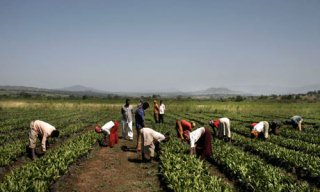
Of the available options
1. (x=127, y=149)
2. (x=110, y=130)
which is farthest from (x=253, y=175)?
Result: (x=110, y=130)

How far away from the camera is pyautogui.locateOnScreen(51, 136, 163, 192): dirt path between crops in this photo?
1004cm

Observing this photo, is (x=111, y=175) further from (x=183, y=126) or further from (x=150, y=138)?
(x=183, y=126)

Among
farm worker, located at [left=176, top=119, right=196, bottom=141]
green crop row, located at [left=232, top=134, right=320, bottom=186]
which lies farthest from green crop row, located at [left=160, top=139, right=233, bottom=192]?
green crop row, located at [left=232, top=134, right=320, bottom=186]

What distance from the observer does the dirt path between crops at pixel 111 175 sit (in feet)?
33.0

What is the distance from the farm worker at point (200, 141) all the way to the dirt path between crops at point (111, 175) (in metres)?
1.66

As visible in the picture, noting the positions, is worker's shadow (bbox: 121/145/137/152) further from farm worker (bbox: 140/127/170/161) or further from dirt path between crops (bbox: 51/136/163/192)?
farm worker (bbox: 140/127/170/161)

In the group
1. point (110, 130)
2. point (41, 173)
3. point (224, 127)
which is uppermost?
point (110, 130)

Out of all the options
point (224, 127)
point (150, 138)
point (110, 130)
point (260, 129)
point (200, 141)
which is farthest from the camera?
point (224, 127)

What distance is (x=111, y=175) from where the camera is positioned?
1158cm

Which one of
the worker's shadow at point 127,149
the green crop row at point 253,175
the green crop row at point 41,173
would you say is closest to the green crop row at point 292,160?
the green crop row at point 253,175

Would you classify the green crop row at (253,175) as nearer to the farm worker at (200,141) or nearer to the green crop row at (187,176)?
the farm worker at (200,141)

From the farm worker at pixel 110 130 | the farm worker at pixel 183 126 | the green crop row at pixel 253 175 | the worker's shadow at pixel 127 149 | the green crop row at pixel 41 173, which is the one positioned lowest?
the worker's shadow at pixel 127 149

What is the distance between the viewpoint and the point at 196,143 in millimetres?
13008

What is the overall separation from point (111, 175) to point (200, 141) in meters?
3.66
